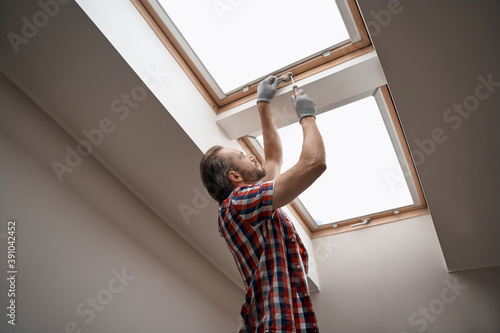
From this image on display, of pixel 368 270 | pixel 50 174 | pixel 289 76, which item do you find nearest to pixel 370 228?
pixel 368 270

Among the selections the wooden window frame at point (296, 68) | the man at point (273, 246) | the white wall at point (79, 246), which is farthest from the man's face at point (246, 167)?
the white wall at point (79, 246)

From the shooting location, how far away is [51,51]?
1336 millimetres

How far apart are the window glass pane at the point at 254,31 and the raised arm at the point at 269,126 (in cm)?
18

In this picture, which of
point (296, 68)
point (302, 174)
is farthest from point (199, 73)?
point (302, 174)

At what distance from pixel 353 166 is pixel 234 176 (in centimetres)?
114

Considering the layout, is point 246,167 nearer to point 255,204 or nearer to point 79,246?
point 255,204

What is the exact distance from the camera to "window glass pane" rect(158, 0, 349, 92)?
4.95 ft

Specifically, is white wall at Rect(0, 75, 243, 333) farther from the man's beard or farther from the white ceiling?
the man's beard

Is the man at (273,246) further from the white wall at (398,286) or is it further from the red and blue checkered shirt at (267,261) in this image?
the white wall at (398,286)

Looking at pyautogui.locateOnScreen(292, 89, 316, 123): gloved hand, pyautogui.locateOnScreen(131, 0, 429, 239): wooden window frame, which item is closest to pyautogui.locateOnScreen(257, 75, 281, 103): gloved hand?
pyautogui.locateOnScreen(131, 0, 429, 239): wooden window frame

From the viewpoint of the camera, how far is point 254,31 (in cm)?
161

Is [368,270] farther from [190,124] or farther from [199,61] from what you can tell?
[199,61]

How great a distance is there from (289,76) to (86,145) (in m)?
1.09

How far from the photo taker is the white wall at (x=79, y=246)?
146 cm
